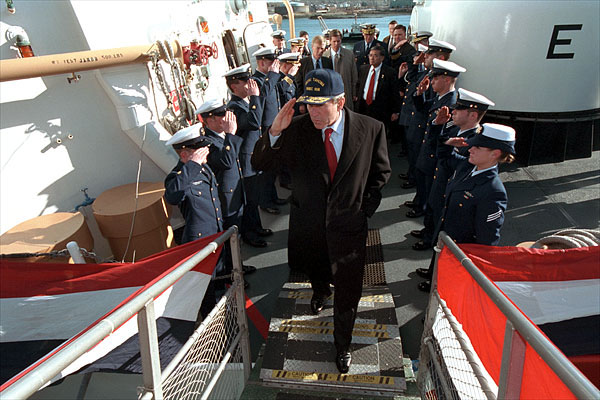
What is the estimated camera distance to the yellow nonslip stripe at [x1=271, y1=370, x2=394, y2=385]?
251 cm

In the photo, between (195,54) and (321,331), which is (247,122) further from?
(321,331)

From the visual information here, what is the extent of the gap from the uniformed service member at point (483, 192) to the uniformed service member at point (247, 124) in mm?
2202

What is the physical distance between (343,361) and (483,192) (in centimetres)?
153

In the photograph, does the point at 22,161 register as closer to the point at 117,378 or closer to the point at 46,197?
the point at 46,197

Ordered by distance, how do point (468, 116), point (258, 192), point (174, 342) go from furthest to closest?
1. point (258, 192)
2. point (468, 116)
3. point (174, 342)

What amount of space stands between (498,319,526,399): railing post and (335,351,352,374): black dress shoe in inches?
54.8

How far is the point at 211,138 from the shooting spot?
351 cm

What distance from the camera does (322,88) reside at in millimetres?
2244

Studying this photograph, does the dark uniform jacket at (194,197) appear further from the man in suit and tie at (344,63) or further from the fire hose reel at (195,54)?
the man in suit and tie at (344,63)

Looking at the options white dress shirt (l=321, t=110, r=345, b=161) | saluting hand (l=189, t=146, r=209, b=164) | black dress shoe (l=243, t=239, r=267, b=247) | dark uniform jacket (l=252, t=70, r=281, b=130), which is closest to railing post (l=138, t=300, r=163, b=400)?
white dress shirt (l=321, t=110, r=345, b=161)

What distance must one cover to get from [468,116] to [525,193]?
260cm

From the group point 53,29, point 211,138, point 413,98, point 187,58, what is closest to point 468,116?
point 413,98

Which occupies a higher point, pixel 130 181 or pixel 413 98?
pixel 413 98

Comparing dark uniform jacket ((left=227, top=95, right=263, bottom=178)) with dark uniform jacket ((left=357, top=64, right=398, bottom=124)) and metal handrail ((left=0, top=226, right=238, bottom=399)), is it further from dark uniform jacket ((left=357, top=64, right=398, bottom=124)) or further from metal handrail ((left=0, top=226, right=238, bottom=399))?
dark uniform jacket ((left=357, top=64, right=398, bottom=124))
